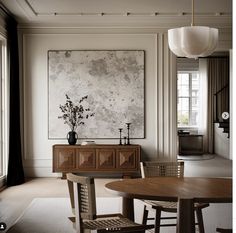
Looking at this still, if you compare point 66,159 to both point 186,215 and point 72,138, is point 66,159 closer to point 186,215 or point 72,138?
point 72,138

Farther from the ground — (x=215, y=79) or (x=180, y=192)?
(x=215, y=79)

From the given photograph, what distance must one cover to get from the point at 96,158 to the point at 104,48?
6.94 ft

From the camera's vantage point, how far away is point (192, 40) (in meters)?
4.18

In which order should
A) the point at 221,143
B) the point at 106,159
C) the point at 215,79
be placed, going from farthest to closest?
1. the point at 215,79
2. the point at 221,143
3. the point at 106,159

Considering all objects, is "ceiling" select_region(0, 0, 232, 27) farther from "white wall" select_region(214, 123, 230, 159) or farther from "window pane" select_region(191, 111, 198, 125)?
"window pane" select_region(191, 111, 198, 125)

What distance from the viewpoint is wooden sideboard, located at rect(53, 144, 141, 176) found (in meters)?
7.92

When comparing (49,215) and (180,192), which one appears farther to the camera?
(49,215)

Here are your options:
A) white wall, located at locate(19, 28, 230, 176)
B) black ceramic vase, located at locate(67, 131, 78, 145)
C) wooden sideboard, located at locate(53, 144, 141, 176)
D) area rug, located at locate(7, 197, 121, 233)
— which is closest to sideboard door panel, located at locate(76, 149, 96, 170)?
wooden sideboard, located at locate(53, 144, 141, 176)

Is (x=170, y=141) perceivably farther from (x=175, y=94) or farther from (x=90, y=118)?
(x=90, y=118)

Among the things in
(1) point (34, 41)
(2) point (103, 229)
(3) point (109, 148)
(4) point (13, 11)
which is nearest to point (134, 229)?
(2) point (103, 229)

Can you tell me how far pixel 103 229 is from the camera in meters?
3.14

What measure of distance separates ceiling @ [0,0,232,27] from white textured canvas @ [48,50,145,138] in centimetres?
61

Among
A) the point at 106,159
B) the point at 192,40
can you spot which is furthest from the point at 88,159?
the point at 192,40

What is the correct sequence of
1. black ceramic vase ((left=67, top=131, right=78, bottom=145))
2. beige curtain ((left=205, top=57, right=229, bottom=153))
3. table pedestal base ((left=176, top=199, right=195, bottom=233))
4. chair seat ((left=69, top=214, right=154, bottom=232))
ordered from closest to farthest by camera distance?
table pedestal base ((left=176, top=199, right=195, bottom=233)) < chair seat ((left=69, top=214, right=154, bottom=232)) < black ceramic vase ((left=67, top=131, right=78, bottom=145)) < beige curtain ((left=205, top=57, right=229, bottom=153))
